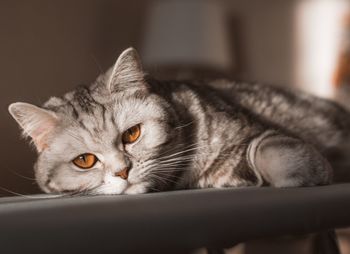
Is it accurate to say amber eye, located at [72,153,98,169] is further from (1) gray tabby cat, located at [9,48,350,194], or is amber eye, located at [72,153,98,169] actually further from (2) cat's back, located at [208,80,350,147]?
(2) cat's back, located at [208,80,350,147]

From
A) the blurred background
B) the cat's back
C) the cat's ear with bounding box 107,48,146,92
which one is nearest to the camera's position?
the cat's ear with bounding box 107,48,146,92

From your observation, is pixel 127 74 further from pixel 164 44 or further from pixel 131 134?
pixel 164 44

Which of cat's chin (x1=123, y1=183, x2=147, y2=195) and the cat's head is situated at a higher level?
the cat's head

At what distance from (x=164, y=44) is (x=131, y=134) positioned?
1.44m

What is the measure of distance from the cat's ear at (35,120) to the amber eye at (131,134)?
0.17m

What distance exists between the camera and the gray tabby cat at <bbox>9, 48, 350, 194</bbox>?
108 centimetres

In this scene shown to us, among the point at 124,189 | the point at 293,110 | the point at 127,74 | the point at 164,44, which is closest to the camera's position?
the point at 124,189

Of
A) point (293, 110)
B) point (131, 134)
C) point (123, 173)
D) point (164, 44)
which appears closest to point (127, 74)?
point (131, 134)

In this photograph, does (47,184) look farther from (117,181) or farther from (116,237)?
(116,237)

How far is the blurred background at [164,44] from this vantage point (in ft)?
6.32

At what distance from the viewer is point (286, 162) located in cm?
111

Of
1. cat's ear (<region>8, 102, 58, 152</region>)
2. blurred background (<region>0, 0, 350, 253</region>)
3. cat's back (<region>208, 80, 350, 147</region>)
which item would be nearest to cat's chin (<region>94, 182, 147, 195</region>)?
cat's ear (<region>8, 102, 58, 152</region>)

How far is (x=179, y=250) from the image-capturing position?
0.68 metres

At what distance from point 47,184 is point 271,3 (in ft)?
7.79
